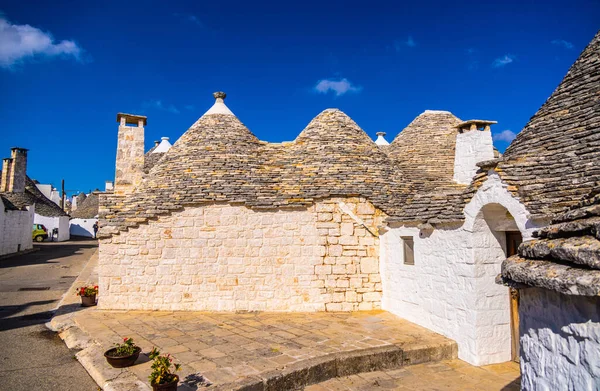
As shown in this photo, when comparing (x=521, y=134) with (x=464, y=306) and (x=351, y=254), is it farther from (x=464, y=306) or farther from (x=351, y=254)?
(x=351, y=254)

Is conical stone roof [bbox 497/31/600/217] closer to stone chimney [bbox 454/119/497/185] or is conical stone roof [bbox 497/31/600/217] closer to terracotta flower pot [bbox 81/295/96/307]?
stone chimney [bbox 454/119/497/185]

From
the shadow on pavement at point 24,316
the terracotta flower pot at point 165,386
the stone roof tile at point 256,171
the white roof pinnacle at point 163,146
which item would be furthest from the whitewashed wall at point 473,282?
the white roof pinnacle at point 163,146

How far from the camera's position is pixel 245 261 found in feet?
30.6

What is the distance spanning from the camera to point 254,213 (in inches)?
373

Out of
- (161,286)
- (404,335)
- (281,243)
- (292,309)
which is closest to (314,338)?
(404,335)

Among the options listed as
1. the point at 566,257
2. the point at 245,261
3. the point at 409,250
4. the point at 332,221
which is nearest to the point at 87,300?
the point at 245,261

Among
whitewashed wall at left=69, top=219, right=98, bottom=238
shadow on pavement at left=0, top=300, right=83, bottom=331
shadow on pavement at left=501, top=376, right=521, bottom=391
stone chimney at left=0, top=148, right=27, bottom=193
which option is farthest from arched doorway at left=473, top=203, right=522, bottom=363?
whitewashed wall at left=69, top=219, right=98, bottom=238

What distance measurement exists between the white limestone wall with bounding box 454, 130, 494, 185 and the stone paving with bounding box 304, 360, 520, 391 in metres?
6.41

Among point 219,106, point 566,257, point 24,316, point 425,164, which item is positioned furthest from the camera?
point 425,164

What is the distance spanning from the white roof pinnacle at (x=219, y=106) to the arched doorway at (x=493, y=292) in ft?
26.4

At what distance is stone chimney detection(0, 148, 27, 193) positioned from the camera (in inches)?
1088

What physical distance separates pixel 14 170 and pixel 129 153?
2299 cm

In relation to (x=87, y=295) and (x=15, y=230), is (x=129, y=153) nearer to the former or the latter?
(x=87, y=295)

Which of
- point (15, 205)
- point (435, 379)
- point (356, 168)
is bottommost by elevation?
point (435, 379)
